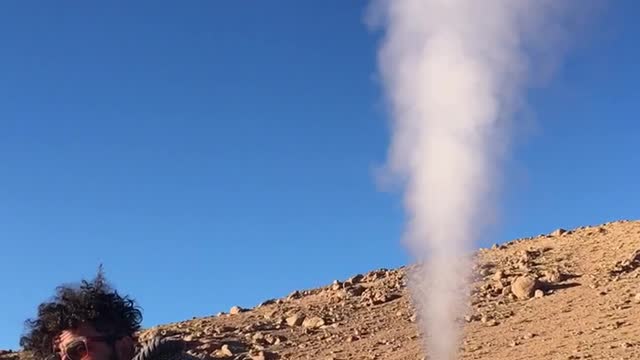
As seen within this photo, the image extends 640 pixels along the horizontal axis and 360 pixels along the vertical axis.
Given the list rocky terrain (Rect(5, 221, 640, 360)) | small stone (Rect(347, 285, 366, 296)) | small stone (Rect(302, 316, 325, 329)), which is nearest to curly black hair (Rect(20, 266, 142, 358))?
rocky terrain (Rect(5, 221, 640, 360))

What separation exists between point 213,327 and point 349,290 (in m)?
3.37

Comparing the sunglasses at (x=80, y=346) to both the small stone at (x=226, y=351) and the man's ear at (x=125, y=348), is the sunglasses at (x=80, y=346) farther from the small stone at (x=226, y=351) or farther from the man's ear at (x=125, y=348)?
the small stone at (x=226, y=351)

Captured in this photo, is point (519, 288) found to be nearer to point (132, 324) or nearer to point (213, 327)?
point (213, 327)

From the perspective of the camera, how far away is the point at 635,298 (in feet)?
51.7

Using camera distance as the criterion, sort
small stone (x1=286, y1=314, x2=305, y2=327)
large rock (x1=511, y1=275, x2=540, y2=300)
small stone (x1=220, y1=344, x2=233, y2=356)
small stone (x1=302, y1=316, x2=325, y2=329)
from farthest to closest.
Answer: small stone (x1=286, y1=314, x2=305, y2=327), small stone (x1=302, y1=316, x2=325, y2=329), large rock (x1=511, y1=275, x2=540, y2=300), small stone (x1=220, y1=344, x2=233, y2=356)

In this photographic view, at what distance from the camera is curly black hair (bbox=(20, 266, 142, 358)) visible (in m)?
2.71

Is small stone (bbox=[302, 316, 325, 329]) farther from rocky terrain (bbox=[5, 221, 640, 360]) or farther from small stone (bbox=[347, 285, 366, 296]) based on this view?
small stone (bbox=[347, 285, 366, 296])

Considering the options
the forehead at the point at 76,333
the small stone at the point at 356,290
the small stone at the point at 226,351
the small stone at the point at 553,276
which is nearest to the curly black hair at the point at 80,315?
the forehead at the point at 76,333

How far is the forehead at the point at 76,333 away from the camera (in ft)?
8.73

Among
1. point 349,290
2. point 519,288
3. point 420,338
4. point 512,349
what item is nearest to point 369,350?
point 420,338

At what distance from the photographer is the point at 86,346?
2605 millimetres

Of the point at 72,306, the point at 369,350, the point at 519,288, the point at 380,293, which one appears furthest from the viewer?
the point at 380,293

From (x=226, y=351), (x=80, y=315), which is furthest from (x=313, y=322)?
(x=80, y=315)

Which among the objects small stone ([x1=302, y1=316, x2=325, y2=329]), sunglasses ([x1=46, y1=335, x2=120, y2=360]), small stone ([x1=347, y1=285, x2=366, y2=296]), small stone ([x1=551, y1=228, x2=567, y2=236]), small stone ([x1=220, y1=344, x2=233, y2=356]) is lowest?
sunglasses ([x1=46, y1=335, x2=120, y2=360])
